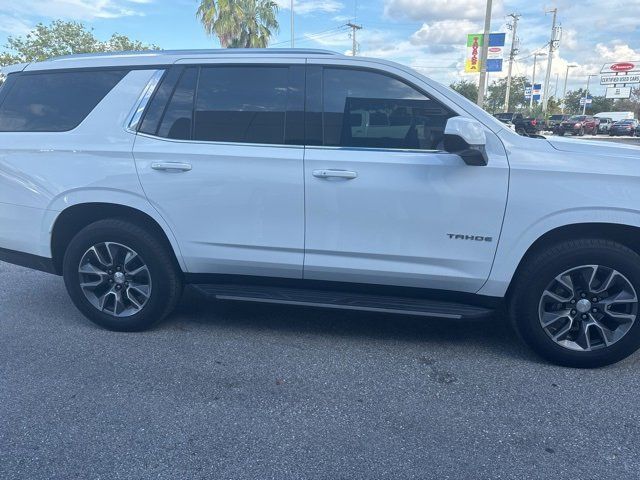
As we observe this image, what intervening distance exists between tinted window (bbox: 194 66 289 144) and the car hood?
182 cm

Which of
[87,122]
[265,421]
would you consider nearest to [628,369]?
[265,421]

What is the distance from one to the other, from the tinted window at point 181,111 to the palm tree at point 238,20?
24.1 metres

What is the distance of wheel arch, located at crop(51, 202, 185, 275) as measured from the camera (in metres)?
3.66

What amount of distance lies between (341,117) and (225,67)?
3.05 ft

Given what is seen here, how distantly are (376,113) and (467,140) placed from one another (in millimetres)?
653

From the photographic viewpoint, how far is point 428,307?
3.36 meters

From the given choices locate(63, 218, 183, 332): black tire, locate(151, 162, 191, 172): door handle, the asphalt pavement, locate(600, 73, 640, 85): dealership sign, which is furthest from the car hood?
locate(600, 73, 640, 85): dealership sign

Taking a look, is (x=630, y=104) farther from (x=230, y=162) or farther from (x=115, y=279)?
(x=115, y=279)

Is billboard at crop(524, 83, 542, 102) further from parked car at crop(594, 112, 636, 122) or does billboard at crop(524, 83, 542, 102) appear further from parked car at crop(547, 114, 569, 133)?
parked car at crop(547, 114, 569, 133)

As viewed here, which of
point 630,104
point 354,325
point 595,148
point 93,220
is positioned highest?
point 630,104

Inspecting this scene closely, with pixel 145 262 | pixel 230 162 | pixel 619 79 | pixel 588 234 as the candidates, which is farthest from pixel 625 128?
pixel 145 262

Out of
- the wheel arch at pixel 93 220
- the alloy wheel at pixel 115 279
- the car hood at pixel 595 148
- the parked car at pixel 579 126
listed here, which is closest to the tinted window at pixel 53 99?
the wheel arch at pixel 93 220

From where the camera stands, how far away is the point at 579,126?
3847 centimetres


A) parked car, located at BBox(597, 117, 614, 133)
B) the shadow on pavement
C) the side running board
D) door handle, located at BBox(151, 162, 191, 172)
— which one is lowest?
the shadow on pavement
